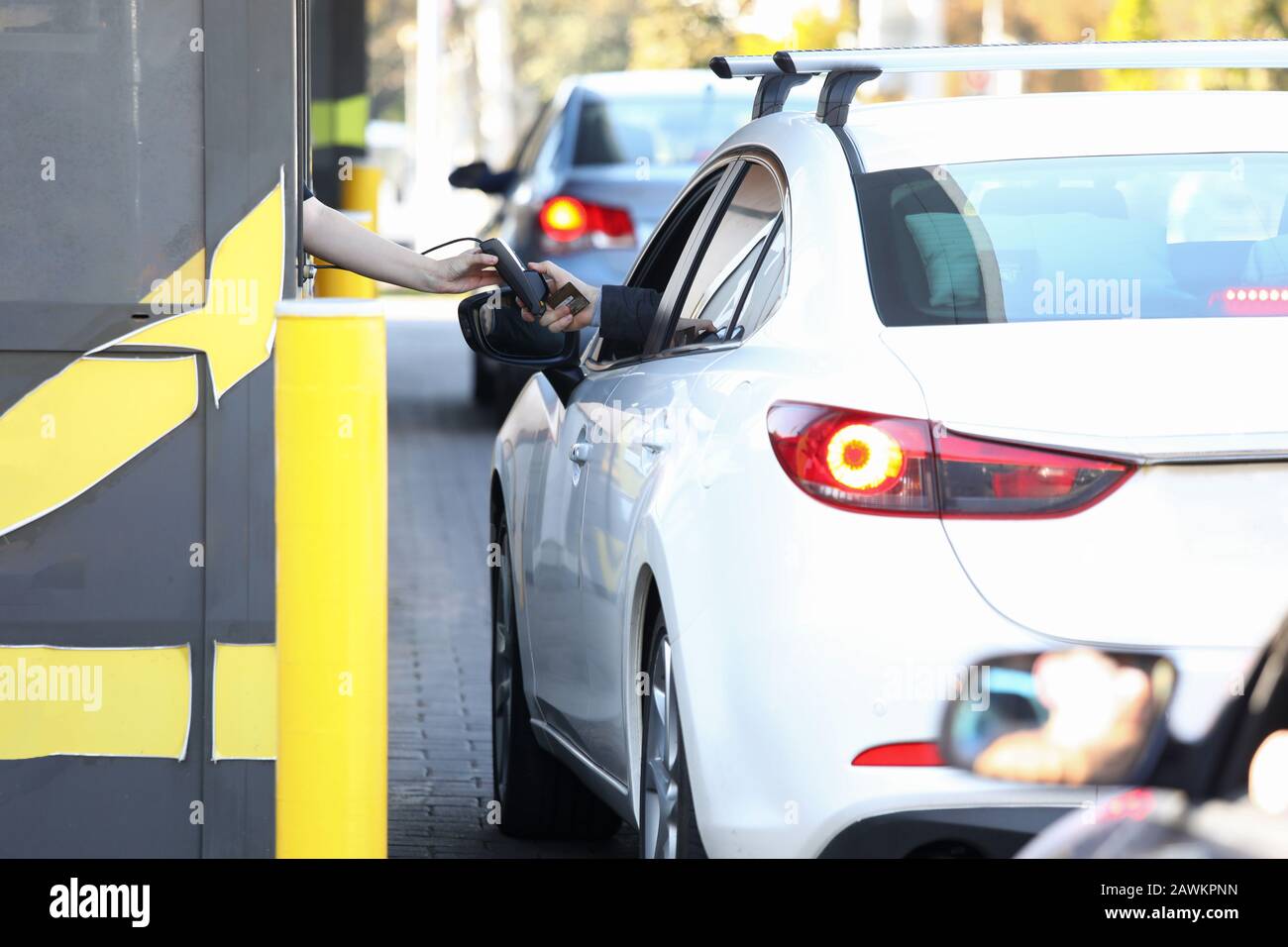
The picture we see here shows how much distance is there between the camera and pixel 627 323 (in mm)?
5016

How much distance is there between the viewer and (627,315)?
16.5 feet

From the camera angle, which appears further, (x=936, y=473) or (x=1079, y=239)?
(x=1079, y=239)

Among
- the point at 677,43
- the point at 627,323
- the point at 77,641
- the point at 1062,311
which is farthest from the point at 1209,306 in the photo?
the point at 677,43

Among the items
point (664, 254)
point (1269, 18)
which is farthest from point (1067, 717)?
Answer: point (1269, 18)

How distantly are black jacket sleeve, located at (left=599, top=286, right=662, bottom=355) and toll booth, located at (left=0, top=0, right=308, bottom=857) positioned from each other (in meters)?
0.76

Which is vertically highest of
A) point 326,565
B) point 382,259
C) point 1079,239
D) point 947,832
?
point 1079,239

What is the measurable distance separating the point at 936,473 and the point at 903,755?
1.40 ft

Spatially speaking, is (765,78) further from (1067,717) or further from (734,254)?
(1067,717)

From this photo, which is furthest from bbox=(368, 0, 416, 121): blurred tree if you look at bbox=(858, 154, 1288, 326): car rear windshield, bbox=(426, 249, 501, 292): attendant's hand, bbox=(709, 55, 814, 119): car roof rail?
bbox=(858, 154, 1288, 326): car rear windshield

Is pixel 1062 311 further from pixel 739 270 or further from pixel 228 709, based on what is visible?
pixel 228 709

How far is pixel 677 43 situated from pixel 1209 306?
148 ft

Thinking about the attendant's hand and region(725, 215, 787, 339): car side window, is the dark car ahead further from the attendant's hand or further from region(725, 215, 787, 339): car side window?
region(725, 215, 787, 339): car side window

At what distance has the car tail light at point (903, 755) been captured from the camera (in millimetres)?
3307

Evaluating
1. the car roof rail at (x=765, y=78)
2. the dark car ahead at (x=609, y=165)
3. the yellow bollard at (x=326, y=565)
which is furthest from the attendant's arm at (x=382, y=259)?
the dark car ahead at (x=609, y=165)
